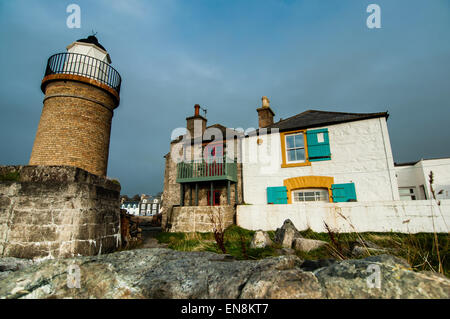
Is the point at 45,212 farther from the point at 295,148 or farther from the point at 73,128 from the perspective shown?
the point at 295,148

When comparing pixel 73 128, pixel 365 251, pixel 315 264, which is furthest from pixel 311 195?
pixel 73 128

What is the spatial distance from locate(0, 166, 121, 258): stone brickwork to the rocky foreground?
1882mm

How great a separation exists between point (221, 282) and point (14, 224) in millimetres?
4561

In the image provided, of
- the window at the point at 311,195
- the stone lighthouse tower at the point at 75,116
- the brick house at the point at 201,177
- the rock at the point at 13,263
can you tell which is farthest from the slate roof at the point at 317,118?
the rock at the point at 13,263

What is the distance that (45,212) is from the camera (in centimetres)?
427

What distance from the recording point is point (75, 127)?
9.53 m

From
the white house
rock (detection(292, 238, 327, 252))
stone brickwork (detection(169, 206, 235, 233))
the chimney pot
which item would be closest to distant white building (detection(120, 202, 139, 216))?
the chimney pot

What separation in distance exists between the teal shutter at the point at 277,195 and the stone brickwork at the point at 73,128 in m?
8.32

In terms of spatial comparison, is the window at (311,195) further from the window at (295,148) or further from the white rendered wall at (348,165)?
the window at (295,148)

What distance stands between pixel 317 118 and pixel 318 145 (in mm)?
1779

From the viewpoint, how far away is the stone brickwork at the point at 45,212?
13.6 ft

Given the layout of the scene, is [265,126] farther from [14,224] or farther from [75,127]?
[14,224]

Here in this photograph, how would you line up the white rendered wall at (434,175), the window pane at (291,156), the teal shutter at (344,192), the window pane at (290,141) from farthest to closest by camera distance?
the white rendered wall at (434,175)
the window pane at (290,141)
the window pane at (291,156)
the teal shutter at (344,192)
